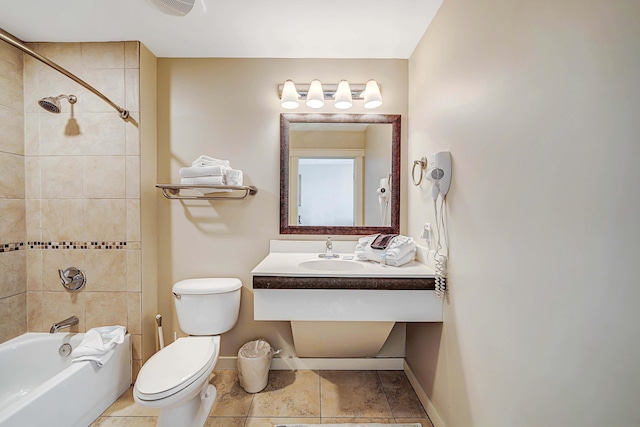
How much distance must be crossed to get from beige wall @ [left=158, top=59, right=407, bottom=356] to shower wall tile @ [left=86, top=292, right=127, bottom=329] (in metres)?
0.31

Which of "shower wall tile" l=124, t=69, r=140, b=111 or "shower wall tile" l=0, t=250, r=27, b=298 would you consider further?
"shower wall tile" l=124, t=69, r=140, b=111

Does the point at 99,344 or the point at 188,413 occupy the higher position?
the point at 99,344

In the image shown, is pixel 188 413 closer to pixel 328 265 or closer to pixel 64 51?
pixel 328 265

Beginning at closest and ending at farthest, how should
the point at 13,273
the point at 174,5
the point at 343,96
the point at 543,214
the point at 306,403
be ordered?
the point at 543,214 < the point at 174,5 < the point at 306,403 < the point at 13,273 < the point at 343,96

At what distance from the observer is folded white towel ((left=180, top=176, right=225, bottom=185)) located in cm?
188

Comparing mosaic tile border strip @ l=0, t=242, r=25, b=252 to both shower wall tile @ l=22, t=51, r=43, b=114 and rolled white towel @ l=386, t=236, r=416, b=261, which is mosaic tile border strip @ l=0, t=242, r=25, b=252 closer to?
shower wall tile @ l=22, t=51, r=43, b=114

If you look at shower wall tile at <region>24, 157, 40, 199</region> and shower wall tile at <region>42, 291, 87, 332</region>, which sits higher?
shower wall tile at <region>24, 157, 40, 199</region>

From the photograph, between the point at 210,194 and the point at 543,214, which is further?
the point at 210,194

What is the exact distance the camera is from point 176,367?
149cm

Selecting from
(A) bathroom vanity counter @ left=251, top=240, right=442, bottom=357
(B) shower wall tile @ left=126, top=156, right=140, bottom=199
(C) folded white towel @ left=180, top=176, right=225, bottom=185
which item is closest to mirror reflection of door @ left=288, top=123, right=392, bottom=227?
(C) folded white towel @ left=180, top=176, right=225, bottom=185

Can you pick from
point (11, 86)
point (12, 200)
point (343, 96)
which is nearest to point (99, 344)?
point (12, 200)

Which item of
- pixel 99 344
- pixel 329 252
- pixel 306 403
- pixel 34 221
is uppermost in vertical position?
pixel 34 221

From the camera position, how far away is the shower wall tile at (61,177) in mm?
1980

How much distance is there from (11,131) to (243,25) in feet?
5.49
